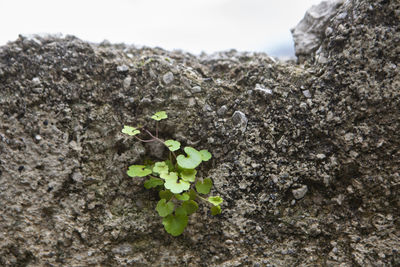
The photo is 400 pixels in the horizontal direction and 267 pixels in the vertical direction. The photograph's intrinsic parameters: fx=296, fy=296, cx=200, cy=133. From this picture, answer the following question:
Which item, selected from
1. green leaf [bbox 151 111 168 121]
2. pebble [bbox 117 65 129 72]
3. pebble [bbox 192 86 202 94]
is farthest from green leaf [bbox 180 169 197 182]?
pebble [bbox 117 65 129 72]

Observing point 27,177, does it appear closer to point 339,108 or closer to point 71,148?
point 71,148

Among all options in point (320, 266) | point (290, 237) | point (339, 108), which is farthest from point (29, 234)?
point (339, 108)

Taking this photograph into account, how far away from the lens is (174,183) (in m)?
1.05

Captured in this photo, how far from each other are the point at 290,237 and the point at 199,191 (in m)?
0.38

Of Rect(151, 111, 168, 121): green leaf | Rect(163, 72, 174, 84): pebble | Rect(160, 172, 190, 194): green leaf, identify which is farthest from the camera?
Rect(163, 72, 174, 84): pebble

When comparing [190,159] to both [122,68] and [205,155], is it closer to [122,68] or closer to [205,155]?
[205,155]

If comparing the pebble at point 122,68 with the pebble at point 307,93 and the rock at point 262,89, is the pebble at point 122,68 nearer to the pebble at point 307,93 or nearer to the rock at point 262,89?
the rock at point 262,89

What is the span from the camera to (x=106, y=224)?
1.13 m

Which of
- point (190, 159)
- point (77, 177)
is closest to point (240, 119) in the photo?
point (190, 159)

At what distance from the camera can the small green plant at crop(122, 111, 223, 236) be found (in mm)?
1075

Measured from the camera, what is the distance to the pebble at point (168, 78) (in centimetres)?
125

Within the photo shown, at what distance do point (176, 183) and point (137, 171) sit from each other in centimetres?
17

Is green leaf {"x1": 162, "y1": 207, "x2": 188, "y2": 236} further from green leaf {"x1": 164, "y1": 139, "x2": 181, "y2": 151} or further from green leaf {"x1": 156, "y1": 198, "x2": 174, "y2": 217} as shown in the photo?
green leaf {"x1": 164, "y1": 139, "x2": 181, "y2": 151}

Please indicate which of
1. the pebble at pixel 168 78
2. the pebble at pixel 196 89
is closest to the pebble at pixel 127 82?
the pebble at pixel 168 78
